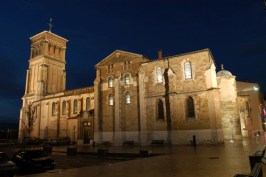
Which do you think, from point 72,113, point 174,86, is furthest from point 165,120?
point 72,113

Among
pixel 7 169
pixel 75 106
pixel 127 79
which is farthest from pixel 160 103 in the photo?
pixel 7 169

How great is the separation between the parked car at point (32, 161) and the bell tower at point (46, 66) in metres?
43.5

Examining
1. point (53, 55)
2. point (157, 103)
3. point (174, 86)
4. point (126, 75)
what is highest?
point (53, 55)

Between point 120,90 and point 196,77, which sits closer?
point 196,77

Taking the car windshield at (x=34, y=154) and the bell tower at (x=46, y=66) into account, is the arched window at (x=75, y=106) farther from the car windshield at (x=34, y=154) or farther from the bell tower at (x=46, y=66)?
the car windshield at (x=34, y=154)

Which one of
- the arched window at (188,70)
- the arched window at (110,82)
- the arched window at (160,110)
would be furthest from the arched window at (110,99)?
the arched window at (188,70)

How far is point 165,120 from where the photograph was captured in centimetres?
3166

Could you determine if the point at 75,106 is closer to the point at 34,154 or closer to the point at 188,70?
the point at 188,70

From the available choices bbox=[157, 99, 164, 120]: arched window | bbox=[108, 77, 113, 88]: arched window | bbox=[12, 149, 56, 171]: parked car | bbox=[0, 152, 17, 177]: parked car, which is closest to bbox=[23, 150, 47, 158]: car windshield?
bbox=[12, 149, 56, 171]: parked car

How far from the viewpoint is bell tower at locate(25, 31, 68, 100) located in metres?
57.1

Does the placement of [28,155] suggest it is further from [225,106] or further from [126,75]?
[225,106]

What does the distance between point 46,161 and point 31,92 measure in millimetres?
48777

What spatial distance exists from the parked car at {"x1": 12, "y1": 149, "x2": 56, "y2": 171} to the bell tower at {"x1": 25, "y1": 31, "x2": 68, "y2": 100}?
143 feet

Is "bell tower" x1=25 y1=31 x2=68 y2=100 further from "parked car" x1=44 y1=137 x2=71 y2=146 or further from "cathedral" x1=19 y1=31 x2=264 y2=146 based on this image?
"parked car" x1=44 y1=137 x2=71 y2=146
